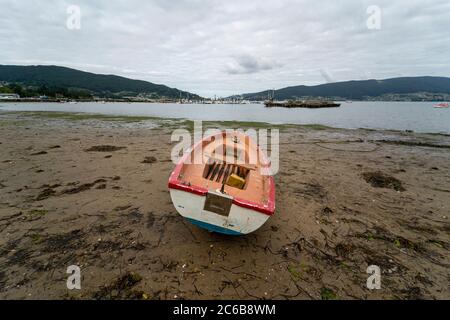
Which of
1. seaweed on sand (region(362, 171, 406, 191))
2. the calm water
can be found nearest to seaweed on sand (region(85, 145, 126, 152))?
seaweed on sand (region(362, 171, 406, 191))

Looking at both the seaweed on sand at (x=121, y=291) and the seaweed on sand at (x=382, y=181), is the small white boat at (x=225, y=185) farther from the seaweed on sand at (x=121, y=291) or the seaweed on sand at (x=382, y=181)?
the seaweed on sand at (x=382, y=181)

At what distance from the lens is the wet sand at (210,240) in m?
3.94

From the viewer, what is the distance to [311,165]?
37.3 feet

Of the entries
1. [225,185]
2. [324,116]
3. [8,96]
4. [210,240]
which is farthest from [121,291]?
[8,96]

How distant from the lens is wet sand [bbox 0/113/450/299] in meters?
3.94

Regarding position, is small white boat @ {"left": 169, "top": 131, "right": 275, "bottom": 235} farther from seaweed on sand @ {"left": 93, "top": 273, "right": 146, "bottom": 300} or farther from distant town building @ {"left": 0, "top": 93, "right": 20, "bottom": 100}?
distant town building @ {"left": 0, "top": 93, "right": 20, "bottom": 100}

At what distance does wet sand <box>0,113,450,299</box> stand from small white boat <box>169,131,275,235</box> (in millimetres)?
846

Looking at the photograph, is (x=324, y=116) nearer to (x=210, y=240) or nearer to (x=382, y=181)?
(x=382, y=181)

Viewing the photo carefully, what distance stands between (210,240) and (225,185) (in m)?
1.65

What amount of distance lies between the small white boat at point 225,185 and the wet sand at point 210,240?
0.85 metres

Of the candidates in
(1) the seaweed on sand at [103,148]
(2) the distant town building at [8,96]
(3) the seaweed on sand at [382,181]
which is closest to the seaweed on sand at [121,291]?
(3) the seaweed on sand at [382,181]
